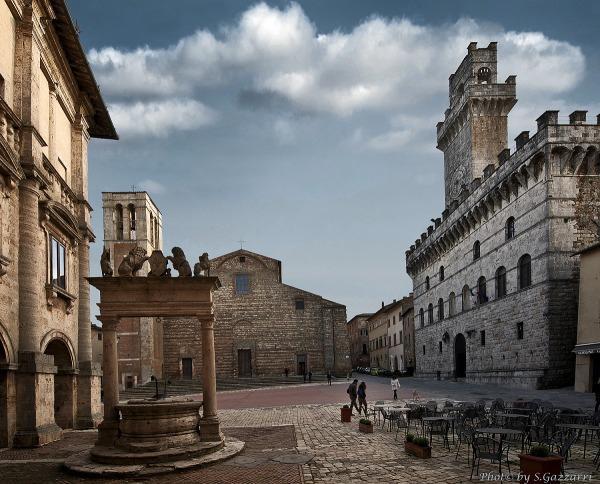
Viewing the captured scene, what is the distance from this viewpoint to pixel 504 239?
31.9 m

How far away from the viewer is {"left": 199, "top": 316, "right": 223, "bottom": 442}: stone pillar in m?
12.3

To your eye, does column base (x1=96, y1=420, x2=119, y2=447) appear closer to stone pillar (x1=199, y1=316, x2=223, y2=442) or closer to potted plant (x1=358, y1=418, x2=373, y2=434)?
stone pillar (x1=199, y1=316, x2=223, y2=442)

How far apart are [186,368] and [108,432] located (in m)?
38.5

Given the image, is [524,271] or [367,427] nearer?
[367,427]

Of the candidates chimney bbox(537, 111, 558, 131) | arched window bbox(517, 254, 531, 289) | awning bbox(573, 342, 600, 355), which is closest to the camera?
awning bbox(573, 342, 600, 355)

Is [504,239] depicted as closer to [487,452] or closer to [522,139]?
[522,139]

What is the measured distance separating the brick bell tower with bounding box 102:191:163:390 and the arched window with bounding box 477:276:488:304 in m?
25.0

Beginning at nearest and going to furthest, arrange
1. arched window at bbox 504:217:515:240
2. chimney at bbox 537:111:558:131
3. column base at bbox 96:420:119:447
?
column base at bbox 96:420:119:447 < chimney at bbox 537:111:558:131 < arched window at bbox 504:217:515:240

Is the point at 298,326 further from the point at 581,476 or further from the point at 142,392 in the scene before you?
the point at 581,476

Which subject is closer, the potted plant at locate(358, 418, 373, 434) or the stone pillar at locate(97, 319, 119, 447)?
the stone pillar at locate(97, 319, 119, 447)

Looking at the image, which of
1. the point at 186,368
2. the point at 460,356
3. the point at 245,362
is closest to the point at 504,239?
the point at 460,356

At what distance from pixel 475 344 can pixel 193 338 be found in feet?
81.2

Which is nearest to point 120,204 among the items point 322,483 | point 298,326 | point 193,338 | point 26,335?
point 193,338

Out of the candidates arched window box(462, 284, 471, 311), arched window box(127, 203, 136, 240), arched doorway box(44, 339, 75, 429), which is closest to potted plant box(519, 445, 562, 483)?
arched doorway box(44, 339, 75, 429)
